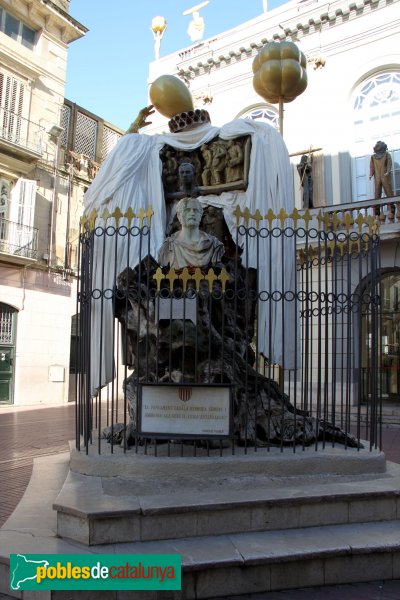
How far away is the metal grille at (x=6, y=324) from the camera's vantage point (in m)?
17.8

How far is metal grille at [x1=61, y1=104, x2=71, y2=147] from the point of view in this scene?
21.4 metres

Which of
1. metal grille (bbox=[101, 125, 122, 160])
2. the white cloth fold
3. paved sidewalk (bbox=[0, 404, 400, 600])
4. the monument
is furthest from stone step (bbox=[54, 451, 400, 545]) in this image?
metal grille (bbox=[101, 125, 122, 160])

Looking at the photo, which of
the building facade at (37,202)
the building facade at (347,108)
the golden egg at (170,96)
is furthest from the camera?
the building facade at (37,202)

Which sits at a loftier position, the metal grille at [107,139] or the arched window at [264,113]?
the metal grille at [107,139]

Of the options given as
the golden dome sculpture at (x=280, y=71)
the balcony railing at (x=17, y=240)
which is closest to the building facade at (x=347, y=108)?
the balcony railing at (x=17, y=240)

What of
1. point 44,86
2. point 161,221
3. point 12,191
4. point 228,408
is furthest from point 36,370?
point 228,408

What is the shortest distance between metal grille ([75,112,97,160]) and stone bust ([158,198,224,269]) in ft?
60.5

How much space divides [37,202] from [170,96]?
14927mm

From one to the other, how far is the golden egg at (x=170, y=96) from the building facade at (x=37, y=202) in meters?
12.6

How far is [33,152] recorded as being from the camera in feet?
61.2

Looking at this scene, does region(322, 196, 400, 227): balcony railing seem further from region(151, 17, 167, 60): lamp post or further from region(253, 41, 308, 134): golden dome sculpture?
region(151, 17, 167, 60): lamp post

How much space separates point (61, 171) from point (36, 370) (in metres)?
7.96

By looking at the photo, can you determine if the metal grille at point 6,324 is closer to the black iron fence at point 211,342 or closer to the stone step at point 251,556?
the black iron fence at point 211,342

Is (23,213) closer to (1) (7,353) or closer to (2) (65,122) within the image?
(1) (7,353)
